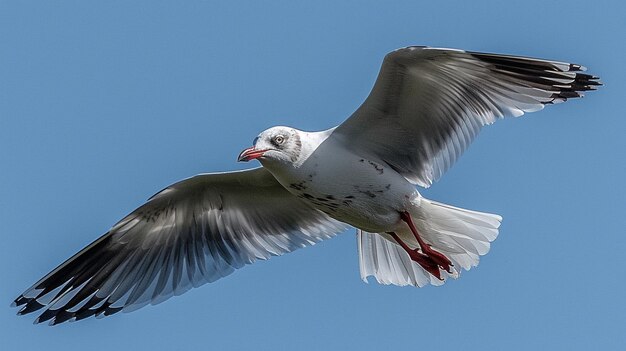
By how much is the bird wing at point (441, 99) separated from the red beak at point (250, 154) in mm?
628

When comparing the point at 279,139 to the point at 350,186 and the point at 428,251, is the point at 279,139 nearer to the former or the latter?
the point at 350,186

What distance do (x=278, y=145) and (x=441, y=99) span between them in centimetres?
113

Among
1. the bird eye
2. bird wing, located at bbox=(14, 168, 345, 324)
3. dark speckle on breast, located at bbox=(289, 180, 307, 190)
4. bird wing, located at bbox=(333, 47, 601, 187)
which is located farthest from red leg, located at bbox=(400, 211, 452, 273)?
the bird eye

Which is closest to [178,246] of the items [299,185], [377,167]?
[299,185]

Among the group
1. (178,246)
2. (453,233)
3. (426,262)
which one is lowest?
(426,262)

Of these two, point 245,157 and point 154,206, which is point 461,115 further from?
point 154,206

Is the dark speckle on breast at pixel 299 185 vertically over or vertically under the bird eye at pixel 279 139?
under

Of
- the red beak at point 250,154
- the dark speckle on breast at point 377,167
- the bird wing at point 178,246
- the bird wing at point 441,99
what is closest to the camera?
the red beak at point 250,154

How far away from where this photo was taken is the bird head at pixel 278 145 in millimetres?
7230

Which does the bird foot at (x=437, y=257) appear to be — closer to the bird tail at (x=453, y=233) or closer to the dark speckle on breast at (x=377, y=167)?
the bird tail at (x=453, y=233)

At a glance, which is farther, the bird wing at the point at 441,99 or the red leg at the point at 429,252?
the red leg at the point at 429,252

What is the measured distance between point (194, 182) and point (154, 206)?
0.40m

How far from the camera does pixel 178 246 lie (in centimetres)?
852

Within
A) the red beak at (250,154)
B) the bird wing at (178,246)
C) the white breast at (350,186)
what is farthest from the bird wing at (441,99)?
the bird wing at (178,246)
